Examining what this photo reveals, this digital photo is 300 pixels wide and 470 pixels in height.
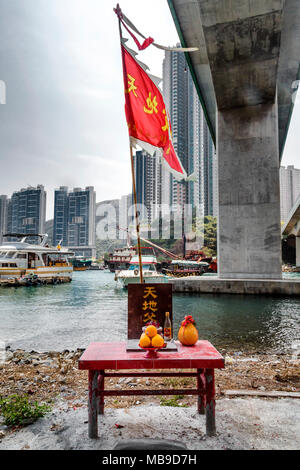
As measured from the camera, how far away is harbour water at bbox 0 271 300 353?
8.82m

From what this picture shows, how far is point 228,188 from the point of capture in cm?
1870

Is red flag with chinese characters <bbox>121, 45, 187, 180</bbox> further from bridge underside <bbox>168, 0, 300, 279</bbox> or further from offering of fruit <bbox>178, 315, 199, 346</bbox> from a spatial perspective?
bridge underside <bbox>168, 0, 300, 279</bbox>

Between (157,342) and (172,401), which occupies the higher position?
(157,342)

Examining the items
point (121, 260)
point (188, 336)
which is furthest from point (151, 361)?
point (121, 260)

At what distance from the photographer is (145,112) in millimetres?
4410

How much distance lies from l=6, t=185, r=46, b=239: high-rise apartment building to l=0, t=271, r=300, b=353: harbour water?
334 feet

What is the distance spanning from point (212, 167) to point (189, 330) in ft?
321

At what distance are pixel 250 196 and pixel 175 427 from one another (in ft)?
55.2

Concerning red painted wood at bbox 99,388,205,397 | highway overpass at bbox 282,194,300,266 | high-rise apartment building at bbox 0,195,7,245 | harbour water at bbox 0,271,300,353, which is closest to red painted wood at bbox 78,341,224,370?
red painted wood at bbox 99,388,205,397

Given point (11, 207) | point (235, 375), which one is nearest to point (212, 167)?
point (11, 207)

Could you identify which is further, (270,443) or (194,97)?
Result: (194,97)

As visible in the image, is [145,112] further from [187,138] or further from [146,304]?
[187,138]

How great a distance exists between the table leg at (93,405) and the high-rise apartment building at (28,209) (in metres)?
117
